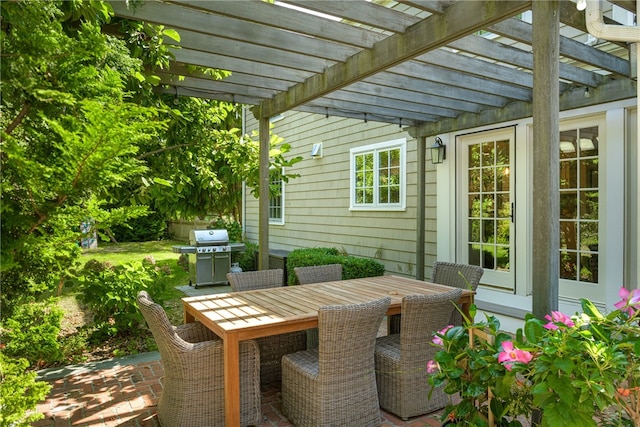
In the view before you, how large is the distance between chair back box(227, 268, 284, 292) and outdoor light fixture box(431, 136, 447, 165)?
3448 mm

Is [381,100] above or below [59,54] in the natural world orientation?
above

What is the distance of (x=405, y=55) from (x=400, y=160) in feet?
13.0

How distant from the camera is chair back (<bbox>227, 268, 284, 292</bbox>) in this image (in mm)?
3941

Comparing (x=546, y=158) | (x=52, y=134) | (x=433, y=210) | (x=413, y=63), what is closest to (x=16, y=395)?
(x=52, y=134)

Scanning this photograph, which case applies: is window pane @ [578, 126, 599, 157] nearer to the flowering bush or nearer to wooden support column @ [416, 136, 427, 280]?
wooden support column @ [416, 136, 427, 280]

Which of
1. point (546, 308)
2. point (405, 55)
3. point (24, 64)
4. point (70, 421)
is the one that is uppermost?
point (405, 55)

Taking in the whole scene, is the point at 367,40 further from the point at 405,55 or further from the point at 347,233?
Answer: the point at 347,233

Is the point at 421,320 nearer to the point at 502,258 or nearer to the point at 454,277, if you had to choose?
the point at 454,277

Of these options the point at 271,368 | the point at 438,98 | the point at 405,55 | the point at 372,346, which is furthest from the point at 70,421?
the point at 438,98

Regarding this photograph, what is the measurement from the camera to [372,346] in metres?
2.76

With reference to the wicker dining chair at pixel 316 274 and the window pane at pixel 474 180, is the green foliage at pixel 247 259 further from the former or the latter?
the window pane at pixel 474 180

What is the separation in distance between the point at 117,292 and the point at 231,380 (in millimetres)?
Result: 2456

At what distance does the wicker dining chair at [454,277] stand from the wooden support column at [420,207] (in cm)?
205

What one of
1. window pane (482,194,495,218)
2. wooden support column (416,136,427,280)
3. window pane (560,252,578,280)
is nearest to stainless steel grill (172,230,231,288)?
wooden support column (416,136,427,280)
